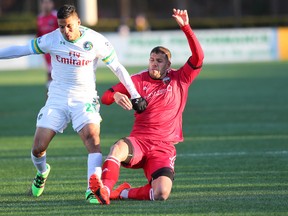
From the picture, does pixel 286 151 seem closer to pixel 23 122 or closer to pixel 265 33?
pixel 23 122

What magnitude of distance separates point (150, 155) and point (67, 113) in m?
0.97

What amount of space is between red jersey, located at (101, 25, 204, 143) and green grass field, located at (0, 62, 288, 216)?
2.22 ft

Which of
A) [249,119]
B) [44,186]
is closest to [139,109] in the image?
[44,186]

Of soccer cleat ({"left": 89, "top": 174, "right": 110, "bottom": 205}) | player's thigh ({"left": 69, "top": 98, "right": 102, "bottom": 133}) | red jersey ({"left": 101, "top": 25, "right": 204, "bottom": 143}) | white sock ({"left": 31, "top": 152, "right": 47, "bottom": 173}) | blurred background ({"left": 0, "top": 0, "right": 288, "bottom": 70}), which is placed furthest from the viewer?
blurred background ({"left": 0, "top": 0, "right": 288, "bottom": 70})

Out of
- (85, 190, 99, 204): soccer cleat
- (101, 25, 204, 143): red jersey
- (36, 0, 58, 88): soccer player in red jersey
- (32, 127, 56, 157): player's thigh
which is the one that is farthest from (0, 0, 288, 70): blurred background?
(85, 190, 99, 204): soccer cleat

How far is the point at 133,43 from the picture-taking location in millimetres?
38594

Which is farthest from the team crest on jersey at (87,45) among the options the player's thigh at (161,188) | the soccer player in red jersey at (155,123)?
the player's thigh at (161,188)

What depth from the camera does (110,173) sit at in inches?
332

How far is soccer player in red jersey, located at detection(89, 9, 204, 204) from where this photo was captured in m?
8.55

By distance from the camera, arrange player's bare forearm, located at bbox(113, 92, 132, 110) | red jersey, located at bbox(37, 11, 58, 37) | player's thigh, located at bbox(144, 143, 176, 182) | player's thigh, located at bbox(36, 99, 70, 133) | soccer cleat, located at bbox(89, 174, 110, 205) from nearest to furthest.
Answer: soccer cleat, located at bbox(89, 174, 110, 205) < player's bare forearm, located at bbox(113, 92, 132, 110) < player's thigh, located at bbox(144, 143, 176, 182) < player's thigh, located at bbox(36, 99, 70, 133) < red jersey, located at bbox(37, 11, 58, 37)

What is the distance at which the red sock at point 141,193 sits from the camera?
8.52 m

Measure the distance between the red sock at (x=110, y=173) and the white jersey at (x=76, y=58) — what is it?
0.89m

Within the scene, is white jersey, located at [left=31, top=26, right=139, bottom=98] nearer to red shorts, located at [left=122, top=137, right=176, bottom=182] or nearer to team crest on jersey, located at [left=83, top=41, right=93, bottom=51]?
team crest on jersey, located at [left=83, top=41, right=93, bottom=51]

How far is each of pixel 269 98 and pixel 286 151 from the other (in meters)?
9.44
